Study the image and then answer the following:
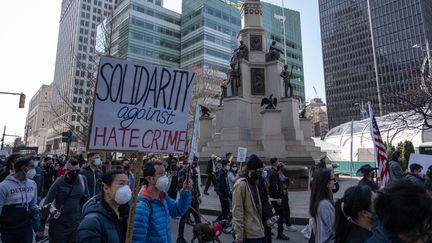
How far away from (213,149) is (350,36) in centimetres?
11583

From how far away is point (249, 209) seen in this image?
4.12m

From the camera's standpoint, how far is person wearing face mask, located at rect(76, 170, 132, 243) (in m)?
2.40

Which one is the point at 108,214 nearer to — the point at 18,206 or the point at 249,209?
the point at 249,209

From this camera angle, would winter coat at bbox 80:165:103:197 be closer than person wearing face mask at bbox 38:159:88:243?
No

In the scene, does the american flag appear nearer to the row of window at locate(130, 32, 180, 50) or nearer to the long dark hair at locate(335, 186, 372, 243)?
the long dark hair at locate(335, 186, 372, 243)

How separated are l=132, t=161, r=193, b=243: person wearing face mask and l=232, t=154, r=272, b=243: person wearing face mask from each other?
Answer: 91cm

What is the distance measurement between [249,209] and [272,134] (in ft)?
40.6

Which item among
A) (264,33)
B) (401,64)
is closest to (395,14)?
(401,64)

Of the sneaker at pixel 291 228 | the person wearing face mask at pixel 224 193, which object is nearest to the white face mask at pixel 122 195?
the person wearing face mask at pixel 224 193

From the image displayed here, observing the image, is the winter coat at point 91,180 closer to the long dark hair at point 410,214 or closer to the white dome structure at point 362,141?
the long dark hair at point 410,214

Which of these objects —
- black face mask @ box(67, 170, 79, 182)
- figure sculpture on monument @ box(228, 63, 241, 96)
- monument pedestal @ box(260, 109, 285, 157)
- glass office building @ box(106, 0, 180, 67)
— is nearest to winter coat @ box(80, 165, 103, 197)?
black face mask @ box(67, 170, 79, 182)

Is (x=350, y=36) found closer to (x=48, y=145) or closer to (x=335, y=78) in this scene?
(x=335, y=78)

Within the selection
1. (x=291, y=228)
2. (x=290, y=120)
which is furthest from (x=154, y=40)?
(x=291, y=228)

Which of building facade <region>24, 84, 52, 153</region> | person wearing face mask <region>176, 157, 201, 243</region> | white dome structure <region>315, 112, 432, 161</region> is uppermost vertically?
building facade <region>24, 84, 52, 153</region>
